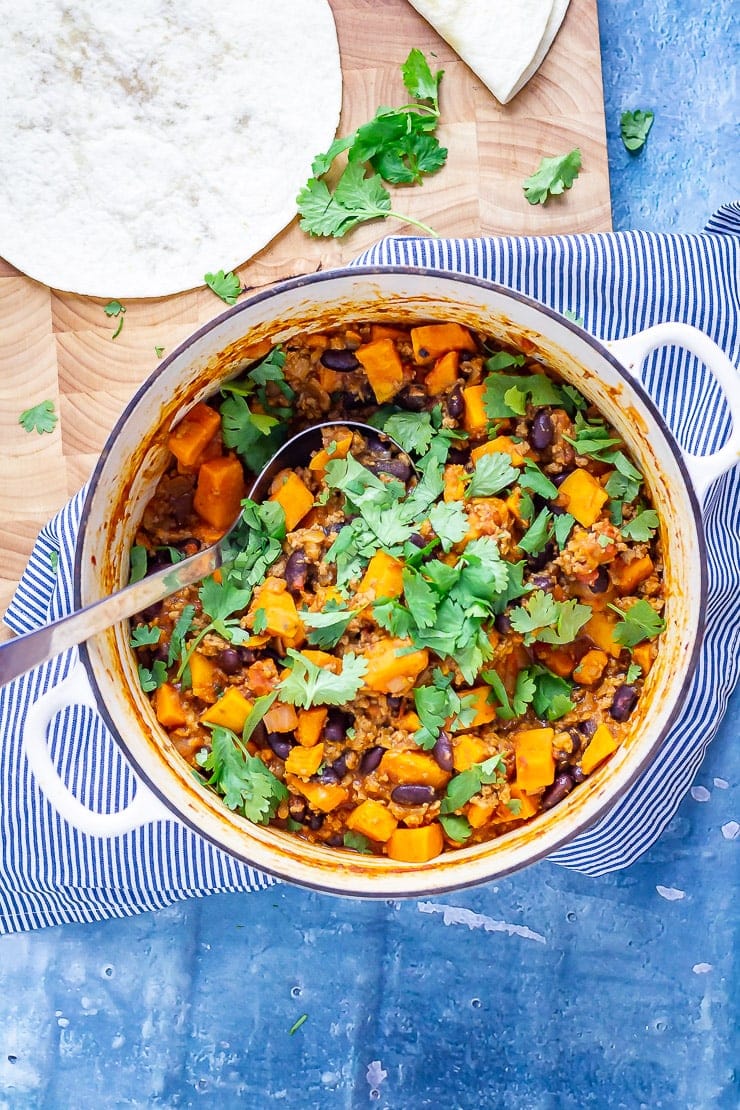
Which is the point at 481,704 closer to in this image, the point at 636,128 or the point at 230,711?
the point at 230,711

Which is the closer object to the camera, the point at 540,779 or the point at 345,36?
the point at 540,779

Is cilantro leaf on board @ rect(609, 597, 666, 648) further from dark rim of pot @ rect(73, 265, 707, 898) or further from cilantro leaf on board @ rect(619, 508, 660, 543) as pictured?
dark rim of pot @ rect(73, 265, 707, 898)

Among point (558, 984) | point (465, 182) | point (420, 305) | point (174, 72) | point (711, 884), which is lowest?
point (558, 984)

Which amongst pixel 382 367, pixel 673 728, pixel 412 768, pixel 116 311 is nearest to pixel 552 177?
pixel 382 367

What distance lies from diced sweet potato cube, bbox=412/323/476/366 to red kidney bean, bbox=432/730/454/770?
865 mm

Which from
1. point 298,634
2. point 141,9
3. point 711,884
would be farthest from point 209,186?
point 711,884

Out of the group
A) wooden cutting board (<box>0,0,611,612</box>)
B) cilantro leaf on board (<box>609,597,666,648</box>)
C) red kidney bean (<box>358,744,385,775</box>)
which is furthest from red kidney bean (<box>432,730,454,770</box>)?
wooden cutting board (<box>0,0,611,612</box>)

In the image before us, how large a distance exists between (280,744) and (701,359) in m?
1.21

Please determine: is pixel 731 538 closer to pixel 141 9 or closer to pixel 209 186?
pixel 209 186

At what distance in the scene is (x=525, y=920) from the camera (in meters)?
2.92

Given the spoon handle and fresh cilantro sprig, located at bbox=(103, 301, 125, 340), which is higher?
fresh cilantro sprig, located at bbox=(103, 301, 125, 340)

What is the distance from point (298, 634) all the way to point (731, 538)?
1200mm

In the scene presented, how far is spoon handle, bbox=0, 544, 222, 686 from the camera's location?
1.93 metres

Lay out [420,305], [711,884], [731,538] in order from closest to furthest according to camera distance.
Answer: [420,305], [731,538], [711,884]
